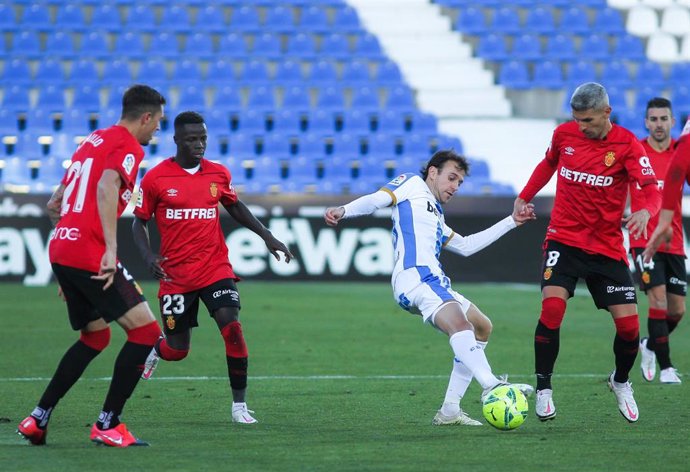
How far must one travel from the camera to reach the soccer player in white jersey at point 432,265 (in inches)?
284

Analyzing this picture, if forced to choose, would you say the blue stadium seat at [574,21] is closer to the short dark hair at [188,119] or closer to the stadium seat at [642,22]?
the stadium seat at [642,22]

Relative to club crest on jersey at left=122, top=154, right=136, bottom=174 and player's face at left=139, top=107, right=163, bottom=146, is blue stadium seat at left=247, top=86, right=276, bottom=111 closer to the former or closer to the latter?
player's face at left=139, top=107, right=163, bottom=146

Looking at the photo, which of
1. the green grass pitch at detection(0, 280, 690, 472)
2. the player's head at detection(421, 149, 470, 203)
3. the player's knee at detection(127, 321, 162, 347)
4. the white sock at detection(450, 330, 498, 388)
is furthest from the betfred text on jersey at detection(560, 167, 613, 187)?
the player's knee at detection(127, 321, 162, 347)

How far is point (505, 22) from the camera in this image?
27094mm

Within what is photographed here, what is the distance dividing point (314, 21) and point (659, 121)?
56.3 feet

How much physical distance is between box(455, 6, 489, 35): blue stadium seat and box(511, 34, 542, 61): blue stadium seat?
0.77 metres

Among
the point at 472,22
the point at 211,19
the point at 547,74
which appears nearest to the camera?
the point at 547,74

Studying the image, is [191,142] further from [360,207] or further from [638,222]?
[638,222]

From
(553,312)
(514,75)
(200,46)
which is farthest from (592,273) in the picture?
(200,46)

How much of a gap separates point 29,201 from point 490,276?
25.1ft

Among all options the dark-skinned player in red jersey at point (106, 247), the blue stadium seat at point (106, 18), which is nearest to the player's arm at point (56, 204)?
the dark-skinned player in red jersey at point (106, 247)

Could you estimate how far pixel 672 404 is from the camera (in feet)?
27.5

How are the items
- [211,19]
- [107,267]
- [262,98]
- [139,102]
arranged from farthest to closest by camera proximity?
[211,19], [262,98], [139,102], [107,267]

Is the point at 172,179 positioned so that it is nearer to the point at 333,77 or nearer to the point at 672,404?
the point at 672,404
